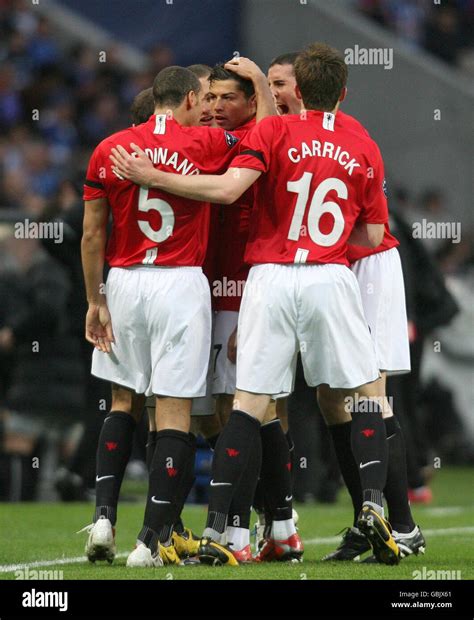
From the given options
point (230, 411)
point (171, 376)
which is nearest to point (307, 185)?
point (171, 376)

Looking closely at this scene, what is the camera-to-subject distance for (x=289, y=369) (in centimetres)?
651

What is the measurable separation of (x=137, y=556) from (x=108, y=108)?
38.7ft

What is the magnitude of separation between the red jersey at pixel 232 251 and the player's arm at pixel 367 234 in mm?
549

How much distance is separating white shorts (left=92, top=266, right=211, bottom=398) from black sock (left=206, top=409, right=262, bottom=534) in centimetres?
27

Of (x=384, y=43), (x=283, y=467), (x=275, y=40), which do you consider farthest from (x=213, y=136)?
(x=384, y=43)

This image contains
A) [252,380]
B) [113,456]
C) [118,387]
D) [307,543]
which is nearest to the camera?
[252,380]

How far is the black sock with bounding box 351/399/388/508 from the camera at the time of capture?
649cm

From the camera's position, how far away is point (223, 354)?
693 cm

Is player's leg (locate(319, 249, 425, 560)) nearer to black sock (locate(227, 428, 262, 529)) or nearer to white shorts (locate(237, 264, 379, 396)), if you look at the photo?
white shorts (locate(237, 264, 379, 396))

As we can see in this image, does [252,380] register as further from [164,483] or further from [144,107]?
[144,107]

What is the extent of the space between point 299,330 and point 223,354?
584 mm

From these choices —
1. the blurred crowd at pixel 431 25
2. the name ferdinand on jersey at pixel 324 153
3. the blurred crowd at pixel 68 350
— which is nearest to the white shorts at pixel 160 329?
the name ferdinand on jersey at pixel 324 153
